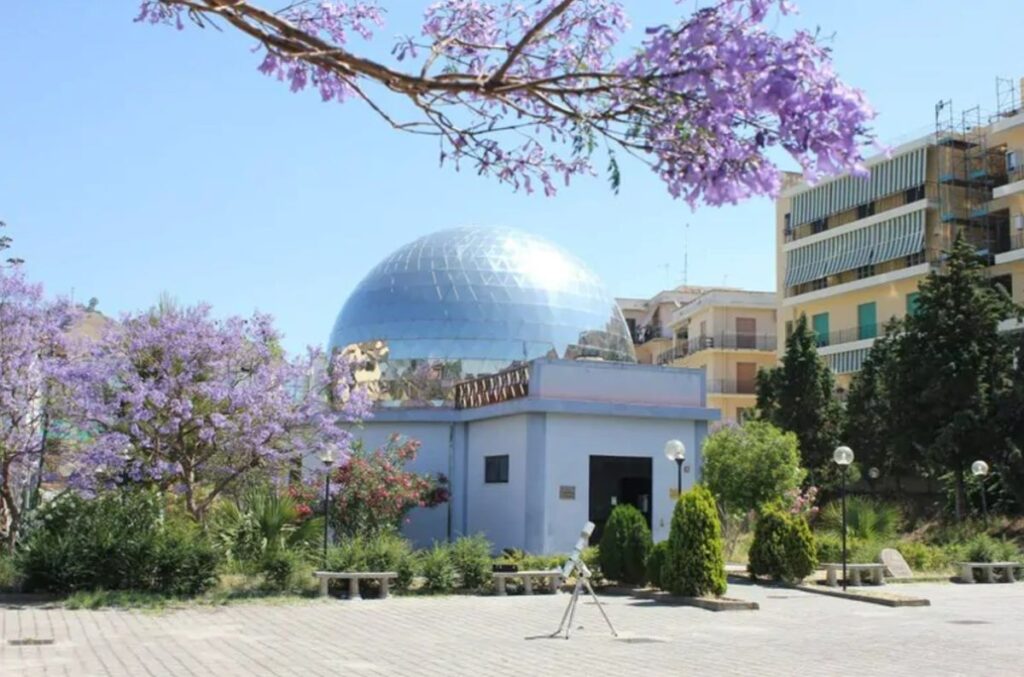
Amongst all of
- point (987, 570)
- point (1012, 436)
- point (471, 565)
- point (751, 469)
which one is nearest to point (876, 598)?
point (987, 570)

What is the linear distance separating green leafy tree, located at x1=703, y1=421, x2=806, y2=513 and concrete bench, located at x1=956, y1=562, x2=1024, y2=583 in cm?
464

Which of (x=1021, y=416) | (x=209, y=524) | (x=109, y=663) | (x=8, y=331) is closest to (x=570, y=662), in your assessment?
(x=109, y=663)

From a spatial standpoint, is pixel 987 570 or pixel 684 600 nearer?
pixel 684 600

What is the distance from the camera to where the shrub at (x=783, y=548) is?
22078mm

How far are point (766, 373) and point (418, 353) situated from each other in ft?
67.1

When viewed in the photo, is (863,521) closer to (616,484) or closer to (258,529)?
(616,484)

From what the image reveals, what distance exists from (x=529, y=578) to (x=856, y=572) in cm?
692

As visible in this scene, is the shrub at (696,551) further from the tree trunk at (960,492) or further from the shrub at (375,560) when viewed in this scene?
the tree trunk at (960,492)

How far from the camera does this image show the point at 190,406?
20000mm

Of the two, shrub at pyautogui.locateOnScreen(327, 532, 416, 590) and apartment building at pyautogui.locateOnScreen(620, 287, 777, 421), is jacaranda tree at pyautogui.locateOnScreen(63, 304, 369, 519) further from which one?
apartment building at pyautogui.locateOnScreen(620, 287, 777, 421)

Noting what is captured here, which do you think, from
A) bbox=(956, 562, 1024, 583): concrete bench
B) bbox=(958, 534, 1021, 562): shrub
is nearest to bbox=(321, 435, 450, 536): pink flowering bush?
bbox=(956, 562, 1024, 583): concrete bench

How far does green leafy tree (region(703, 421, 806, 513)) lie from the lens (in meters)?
28.2

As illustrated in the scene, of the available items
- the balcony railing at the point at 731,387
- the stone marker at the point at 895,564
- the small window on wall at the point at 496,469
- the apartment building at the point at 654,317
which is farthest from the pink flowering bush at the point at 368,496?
the apartment building at the point at 654,317

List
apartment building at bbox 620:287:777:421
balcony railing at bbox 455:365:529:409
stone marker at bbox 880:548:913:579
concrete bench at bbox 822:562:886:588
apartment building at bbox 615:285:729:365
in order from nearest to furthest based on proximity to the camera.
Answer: concrete bench at bbox 822:562:886:588 → stone marker at bbox 880:548:913:579 → balcony railing at bbox 455:365:529:409 → apartment building at bbox 620:287:777:421 → apartment building at bbox 615:285:729:365
